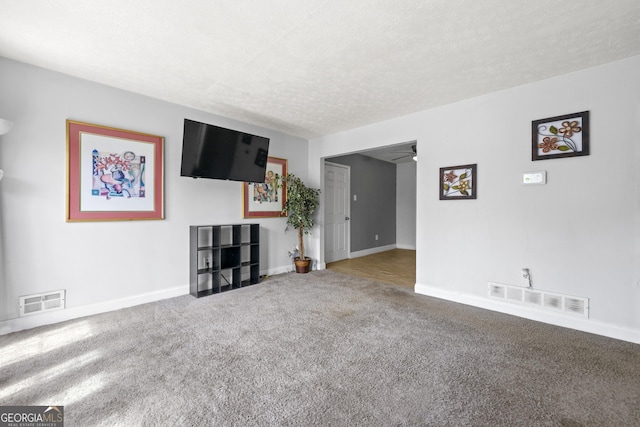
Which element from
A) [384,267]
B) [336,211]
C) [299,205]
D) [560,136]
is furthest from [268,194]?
[560,136]

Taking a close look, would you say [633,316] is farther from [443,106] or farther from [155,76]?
[155,76]

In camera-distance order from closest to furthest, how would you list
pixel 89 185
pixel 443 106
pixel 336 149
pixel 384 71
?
pixel 384 71, pixel 89 185, pixel 443 106, pixel 336 149

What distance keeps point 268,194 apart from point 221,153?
123cm

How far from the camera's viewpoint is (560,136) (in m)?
2.63

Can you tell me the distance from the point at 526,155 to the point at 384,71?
172cm

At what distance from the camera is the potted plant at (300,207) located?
14.8 feet

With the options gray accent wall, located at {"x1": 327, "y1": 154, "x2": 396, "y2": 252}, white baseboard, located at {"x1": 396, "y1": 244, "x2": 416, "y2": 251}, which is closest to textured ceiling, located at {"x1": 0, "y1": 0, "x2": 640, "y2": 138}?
gray accent wall, located at {"x1": 327, "y1": 154, "x2": 396, "y2": 252}

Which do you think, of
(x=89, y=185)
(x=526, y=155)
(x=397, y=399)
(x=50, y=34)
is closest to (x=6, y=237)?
(x=89, y=185)

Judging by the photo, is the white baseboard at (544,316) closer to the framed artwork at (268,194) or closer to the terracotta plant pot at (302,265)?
the terracotta plant pot at (302,265)

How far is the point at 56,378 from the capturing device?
1765mm

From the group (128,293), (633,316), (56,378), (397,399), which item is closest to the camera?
(397,399)

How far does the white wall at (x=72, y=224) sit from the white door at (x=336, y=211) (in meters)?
2.53

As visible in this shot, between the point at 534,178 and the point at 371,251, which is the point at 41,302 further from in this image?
the point at 371,251

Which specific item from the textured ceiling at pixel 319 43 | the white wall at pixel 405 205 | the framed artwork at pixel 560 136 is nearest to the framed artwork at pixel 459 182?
the framed artwork at pixel 560 136
